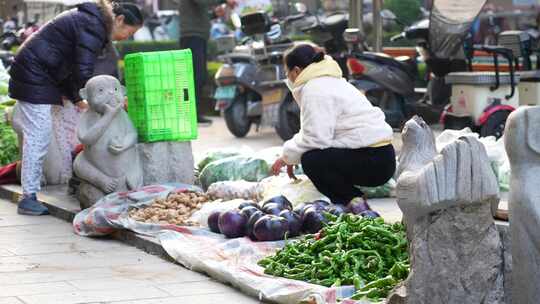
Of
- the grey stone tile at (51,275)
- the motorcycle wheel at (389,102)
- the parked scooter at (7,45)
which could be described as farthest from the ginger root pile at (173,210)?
the parked scooter at (7,45)

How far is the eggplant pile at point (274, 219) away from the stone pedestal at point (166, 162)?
1.58 m

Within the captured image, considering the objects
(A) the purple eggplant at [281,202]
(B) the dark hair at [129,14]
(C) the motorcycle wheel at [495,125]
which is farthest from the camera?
(C) the motorcycle wheel at [495,125]

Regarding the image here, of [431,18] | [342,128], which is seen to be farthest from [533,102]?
[342,128]

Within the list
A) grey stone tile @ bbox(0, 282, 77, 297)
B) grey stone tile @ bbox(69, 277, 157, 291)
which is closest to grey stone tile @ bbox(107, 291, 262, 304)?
grey stone tile @ bbox(69, 277, 157, 291)

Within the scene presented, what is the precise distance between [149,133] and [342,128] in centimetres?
182

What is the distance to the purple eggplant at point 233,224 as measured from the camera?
309 inches

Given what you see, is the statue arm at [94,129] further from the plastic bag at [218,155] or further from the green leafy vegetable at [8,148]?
the green leafy vegetable at [8,148]

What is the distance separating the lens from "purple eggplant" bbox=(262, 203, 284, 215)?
7.86 meters

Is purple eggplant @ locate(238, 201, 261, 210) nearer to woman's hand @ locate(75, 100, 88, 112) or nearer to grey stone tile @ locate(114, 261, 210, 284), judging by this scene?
grey stone tile @ locate(114, 261, 210, 284)

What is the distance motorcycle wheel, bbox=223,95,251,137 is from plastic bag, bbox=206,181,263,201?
259 inches

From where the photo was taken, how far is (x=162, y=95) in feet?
32.4

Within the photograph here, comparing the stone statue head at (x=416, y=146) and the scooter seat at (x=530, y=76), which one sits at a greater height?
the stone statue head at (x=416, y=146)

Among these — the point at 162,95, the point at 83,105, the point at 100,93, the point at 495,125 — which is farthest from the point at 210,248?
the point at 495,125

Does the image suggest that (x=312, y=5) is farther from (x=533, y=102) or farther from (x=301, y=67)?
(x=301, y=67)
